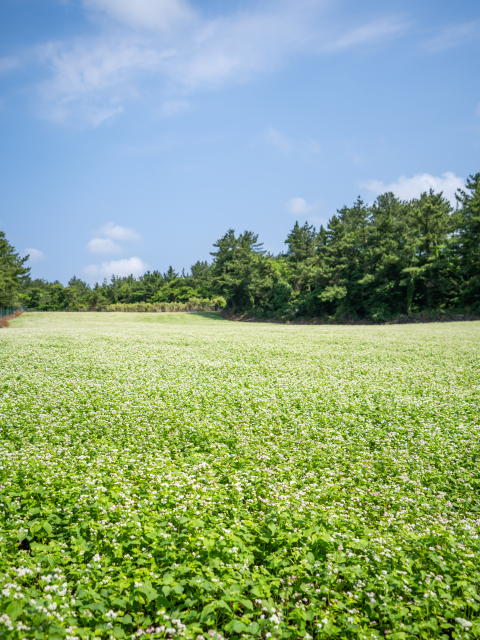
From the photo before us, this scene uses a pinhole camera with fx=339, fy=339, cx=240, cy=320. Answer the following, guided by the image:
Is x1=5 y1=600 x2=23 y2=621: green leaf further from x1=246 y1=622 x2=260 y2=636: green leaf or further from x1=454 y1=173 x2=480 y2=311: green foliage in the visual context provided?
x1=454 y1=173 x2=480 y2=311: green foliage

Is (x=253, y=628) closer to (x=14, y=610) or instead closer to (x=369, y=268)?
(x=14, y=610)

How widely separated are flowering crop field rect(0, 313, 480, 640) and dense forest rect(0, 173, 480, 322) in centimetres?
4746

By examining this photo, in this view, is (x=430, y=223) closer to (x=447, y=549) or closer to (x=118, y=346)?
(x=118, y=346)

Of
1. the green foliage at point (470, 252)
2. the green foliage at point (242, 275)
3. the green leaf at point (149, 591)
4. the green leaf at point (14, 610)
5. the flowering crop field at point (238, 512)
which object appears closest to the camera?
the green leaf at point (14, 610)

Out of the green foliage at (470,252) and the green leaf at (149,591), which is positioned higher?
the green foliage at (470,252)

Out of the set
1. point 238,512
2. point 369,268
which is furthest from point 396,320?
point 238,512

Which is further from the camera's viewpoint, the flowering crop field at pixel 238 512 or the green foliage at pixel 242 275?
the green foliage at pixel 242 275

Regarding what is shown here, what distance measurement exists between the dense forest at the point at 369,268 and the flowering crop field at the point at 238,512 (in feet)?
156

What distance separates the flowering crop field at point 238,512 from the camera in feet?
12.6

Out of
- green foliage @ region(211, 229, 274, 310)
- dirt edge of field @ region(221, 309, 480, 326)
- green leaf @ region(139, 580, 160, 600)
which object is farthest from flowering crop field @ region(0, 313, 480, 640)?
green foliage @ region(211, 229, 274, 310)

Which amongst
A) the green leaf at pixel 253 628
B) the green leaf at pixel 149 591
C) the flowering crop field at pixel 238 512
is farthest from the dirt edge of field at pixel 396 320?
the green leaf at pixel 149 591

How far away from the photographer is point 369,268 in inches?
2430

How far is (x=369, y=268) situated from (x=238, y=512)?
203 feet

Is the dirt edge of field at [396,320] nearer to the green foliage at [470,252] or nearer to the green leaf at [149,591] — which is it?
the green foliage at [470,252]
